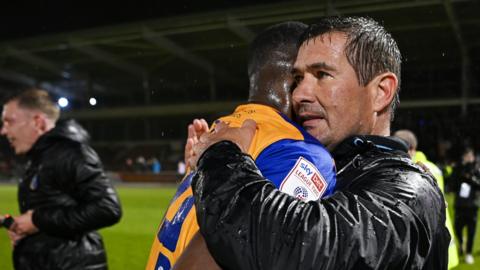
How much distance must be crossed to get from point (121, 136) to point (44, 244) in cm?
3525

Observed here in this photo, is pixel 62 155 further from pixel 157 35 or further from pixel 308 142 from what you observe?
pixel 157 35

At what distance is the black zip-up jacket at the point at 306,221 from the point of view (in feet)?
3.14

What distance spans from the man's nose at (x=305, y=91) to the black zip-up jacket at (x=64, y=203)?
81.5 inches

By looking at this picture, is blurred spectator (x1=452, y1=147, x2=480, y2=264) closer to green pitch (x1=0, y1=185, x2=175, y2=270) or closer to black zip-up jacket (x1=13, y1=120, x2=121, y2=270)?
green pitch (x1=0, y1=185, x2=175, y2=270)

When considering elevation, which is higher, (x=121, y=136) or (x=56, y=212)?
(x=56, y=212)

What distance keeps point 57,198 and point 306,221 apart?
2424 mm

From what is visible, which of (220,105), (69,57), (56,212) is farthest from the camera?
(69,57)

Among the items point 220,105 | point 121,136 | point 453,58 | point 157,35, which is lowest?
point 121,136

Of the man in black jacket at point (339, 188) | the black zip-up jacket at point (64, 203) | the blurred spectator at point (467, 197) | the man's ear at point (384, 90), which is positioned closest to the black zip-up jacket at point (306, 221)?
the man in black jacket at point (339, 188)

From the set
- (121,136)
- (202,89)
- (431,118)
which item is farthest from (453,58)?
(121,136)

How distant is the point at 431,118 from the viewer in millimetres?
26891

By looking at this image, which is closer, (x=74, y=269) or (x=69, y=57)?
(x=74, y=269)

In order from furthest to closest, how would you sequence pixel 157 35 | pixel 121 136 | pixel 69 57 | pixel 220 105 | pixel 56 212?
1. pixel 121 136
2. pixel 69 57
3. pixel 220 105
4. pixel 157 35
5. pixel 56 212

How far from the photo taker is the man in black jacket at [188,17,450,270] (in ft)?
3.16
